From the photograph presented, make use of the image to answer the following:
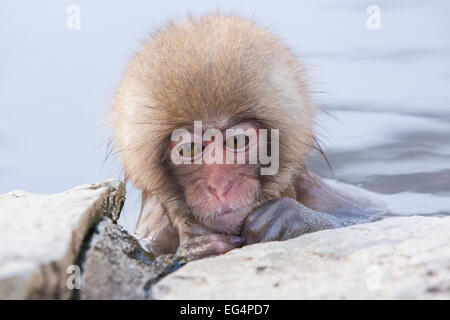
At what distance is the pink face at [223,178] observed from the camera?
9.55 feet

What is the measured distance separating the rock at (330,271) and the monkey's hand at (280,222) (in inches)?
24.5

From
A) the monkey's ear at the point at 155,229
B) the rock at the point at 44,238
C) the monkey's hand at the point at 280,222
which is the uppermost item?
the rock at the point at 44,238

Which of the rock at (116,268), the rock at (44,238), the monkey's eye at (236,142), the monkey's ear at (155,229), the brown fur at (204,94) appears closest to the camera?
the rock at (44,238)

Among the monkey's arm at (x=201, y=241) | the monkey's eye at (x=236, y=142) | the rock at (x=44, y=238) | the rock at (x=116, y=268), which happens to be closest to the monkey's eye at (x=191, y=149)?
the monkey's eye at (x=236, y=142)

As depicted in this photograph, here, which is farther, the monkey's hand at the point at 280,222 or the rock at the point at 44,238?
the monkey's hand at the point at 280,222

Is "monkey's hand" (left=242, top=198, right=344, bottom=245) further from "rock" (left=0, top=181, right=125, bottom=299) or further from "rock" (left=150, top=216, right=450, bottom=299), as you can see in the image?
"rock" (left=0, top=181, right=125, bottom=299)

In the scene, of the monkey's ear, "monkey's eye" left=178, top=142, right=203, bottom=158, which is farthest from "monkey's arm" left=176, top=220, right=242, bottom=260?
"monkey's eye" left=178, top=142, right=203, bottom=158

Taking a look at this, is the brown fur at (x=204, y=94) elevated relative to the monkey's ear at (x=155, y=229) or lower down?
elevated

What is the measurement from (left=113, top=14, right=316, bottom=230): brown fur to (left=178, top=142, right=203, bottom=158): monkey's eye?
99mm

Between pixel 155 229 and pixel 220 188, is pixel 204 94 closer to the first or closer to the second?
pixel 220 188

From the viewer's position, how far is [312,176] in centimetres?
405

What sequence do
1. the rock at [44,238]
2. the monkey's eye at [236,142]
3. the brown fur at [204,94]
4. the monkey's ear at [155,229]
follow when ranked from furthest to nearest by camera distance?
the monkey's ear at [155,229]
the monkey's eye at [236,142]
the brown fur at [204,94]
the rock at [44,238]

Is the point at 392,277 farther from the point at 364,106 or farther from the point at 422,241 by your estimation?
the point at 364,106

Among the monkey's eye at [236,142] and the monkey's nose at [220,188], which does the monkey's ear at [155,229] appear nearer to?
the monkey's nose at [220,188]
